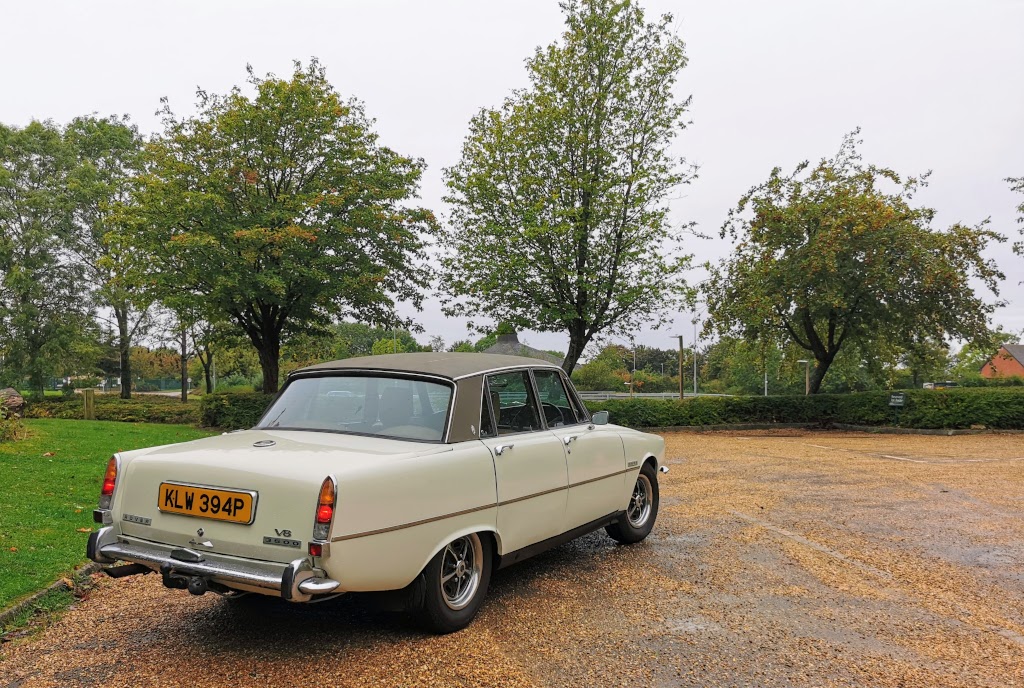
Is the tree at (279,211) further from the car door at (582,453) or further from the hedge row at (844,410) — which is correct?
the car door at (582,453)

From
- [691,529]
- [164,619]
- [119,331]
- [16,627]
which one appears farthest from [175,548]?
[119,331]

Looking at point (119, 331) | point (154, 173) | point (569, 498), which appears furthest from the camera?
point (119, 331)

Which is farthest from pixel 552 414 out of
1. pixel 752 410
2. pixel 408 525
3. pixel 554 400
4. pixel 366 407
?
pixel 752 410

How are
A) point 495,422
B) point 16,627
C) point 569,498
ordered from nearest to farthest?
point 16,627, point 495,422, point 569,498

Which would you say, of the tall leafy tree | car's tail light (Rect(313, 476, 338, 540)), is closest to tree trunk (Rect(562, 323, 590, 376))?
car's tail light (Rect(313, 476, 338, 540))

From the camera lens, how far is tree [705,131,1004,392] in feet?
67.4

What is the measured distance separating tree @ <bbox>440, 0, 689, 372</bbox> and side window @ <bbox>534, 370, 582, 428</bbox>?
1338 centimetres

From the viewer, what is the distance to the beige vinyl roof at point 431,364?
4613 millimetres

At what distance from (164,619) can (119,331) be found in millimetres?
34671

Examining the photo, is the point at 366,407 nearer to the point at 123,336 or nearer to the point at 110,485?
the point at 110,485

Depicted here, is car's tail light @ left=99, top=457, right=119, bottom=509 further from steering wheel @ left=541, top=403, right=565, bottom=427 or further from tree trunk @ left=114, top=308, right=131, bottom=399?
tree trunk @ left=114, top=308, right=131, bottom=399

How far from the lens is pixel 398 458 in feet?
12.3

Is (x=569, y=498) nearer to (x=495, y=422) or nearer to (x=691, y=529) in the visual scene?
(x=495, y=422)

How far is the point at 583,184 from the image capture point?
62.6ft
